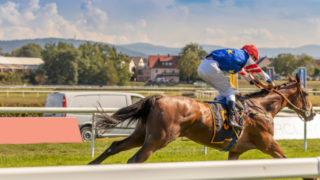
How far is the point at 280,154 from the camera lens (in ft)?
15.6

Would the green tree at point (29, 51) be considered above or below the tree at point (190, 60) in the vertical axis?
above

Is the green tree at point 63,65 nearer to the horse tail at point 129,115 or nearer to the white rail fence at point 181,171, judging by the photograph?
the horse tail at point 129,115

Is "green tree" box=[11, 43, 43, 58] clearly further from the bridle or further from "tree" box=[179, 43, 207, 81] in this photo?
the bridle

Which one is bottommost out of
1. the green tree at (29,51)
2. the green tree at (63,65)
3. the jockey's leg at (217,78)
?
the jockey's leg at (217,78)

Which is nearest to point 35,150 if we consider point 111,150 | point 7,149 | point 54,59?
point 7,149

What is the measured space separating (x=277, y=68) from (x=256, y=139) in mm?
65157

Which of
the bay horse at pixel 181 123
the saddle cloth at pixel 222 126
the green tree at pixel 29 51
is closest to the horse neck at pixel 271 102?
the bay horse at pixel 181 123

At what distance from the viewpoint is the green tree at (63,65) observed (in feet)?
204

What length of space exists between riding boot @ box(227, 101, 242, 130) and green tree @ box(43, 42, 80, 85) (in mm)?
58114

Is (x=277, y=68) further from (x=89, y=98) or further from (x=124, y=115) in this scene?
(x=124, y=115)

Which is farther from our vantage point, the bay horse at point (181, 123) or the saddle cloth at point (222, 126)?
the saddle cloth at point (222, 126)

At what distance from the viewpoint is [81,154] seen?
7582mm

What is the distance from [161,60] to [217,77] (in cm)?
8730

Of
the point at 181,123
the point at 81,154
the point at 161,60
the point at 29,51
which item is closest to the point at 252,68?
the point at 181,123
